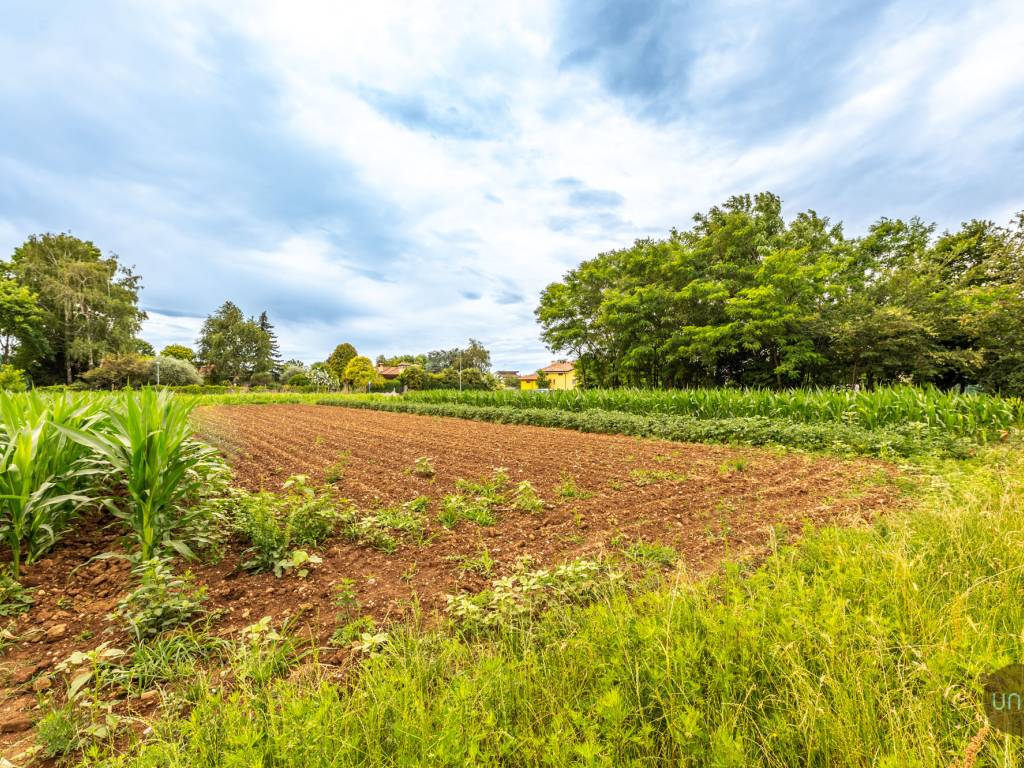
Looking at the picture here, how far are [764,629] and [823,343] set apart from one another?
19.4 metres

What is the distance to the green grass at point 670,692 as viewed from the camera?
114 centimetres

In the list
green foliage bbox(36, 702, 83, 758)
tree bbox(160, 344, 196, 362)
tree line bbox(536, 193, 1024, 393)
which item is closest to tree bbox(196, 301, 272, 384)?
tree bbox(160, 344, 196, 362)

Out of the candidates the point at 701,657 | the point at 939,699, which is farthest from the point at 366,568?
the point at 939,699

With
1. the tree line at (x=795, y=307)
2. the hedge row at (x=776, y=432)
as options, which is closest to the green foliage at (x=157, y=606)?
the hedge row at (x=776, y=432)

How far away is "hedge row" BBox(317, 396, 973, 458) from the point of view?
20.4ft

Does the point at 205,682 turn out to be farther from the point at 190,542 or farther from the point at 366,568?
the point at 190,542

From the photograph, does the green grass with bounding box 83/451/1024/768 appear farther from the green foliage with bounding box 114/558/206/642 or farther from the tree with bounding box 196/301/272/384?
the tree with bounding box 196/301/272/384

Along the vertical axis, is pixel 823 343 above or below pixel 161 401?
above

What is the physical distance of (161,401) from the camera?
3318 mm

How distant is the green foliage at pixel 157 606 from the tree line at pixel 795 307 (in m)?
17.2

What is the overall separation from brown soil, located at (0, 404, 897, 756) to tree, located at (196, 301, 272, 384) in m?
52.1

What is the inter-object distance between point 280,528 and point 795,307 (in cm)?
1802

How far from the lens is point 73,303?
2994 centimetres

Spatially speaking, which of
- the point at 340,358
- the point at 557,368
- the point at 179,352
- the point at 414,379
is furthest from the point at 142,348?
the point at 557,368
